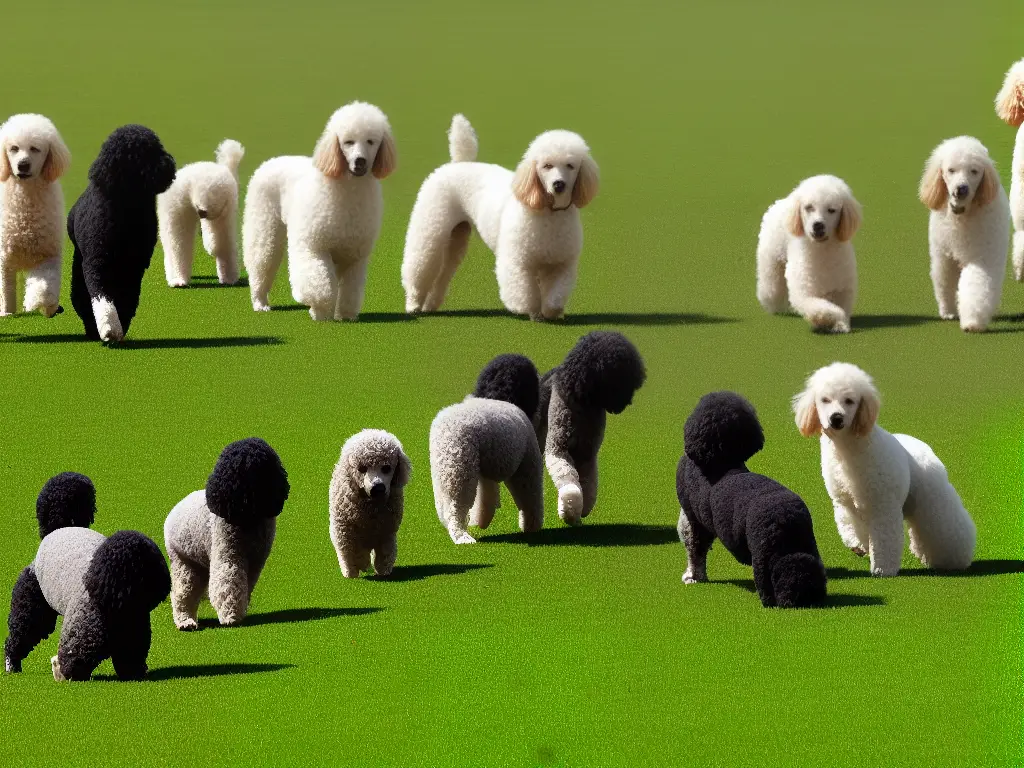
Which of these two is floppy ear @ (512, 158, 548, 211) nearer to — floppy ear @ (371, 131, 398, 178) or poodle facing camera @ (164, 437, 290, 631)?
floppy ear @ (371, 131, 398, 178)

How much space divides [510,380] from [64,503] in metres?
2.16

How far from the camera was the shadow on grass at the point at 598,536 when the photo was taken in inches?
347

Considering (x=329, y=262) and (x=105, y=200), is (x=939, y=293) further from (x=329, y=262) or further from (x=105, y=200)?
(x=105, y=200)

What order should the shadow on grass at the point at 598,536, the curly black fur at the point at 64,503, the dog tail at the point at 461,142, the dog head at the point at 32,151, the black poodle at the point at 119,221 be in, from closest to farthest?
the curly black fur at the point at 64,503 → the shadow on grass at the point at 598,536 → the black poodle at the point at 119,221 → the dog head at the point at 32,151 → the dog tail at the point at 461,142

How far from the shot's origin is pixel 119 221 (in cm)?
1070

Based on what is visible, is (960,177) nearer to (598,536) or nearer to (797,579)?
(598,536)

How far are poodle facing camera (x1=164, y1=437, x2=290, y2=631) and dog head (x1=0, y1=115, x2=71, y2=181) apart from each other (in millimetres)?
3860

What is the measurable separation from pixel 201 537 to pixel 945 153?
5.37 metres

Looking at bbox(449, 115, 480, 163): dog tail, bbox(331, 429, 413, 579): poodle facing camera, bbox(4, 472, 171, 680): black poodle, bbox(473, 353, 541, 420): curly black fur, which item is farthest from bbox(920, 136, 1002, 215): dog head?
bbox(4, 472, 171, 680): black poodle

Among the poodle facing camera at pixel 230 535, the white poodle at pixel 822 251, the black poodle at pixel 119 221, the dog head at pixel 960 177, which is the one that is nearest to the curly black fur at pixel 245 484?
the poodle facing camera at pixel 230 535

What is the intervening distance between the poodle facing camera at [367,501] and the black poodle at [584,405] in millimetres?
1021

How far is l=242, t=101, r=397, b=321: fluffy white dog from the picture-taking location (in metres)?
11.5

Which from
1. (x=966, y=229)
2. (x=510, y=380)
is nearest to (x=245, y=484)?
(x=510, y=380)

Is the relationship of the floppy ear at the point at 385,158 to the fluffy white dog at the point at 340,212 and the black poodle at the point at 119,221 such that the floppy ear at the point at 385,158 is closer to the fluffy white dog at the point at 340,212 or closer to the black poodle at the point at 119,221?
the fluffy white dog at the point at 340,212
